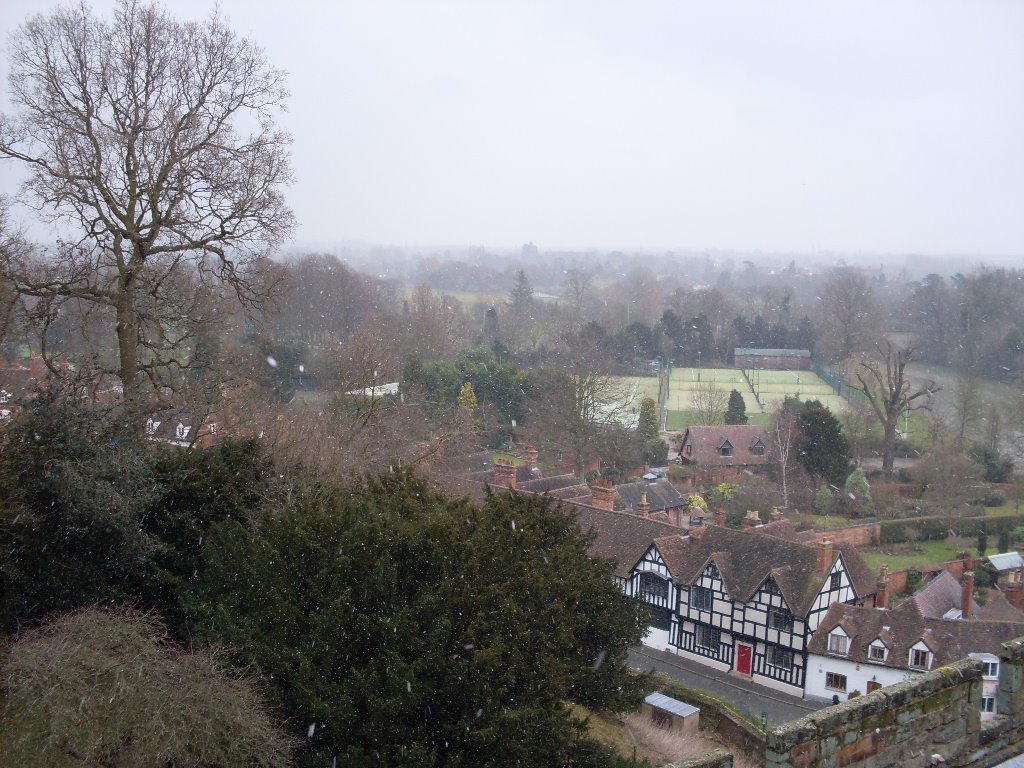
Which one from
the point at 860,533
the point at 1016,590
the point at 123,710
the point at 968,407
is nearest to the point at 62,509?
the point at 123,710

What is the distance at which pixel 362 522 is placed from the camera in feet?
27.4

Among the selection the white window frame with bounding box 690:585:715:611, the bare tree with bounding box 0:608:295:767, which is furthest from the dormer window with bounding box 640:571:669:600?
the bare tree with bounding box 0:608:295:767

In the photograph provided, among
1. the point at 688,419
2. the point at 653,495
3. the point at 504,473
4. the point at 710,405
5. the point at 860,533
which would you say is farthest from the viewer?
the point at 688,419

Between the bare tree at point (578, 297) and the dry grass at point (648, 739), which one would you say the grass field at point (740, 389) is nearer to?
the bare tree at point (578, 297)

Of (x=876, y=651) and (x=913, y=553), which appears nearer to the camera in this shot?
(x=876, y=651)

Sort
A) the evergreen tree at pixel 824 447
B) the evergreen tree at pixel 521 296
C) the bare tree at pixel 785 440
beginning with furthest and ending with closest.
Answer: the evergreen tree at pixel 521 296 → the evergreen tree at pixel 824 447 → the bare tree at pixel 785 440

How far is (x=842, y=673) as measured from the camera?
55.5 ft

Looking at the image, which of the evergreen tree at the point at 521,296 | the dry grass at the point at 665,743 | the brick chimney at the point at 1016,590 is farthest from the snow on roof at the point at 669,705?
the evergreen tree at the point at 521,296

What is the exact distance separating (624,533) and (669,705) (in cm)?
730

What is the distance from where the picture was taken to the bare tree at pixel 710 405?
119 ft

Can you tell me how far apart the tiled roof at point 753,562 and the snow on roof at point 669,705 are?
4.99 metres

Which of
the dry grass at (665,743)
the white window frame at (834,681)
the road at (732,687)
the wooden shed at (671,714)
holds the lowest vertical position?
the road at (732,687)

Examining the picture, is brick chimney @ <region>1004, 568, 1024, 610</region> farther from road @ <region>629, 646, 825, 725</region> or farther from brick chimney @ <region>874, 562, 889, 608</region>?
road @ <region>629, 646, 825, 725</region>

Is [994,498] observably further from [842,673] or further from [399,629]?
[399,629]
